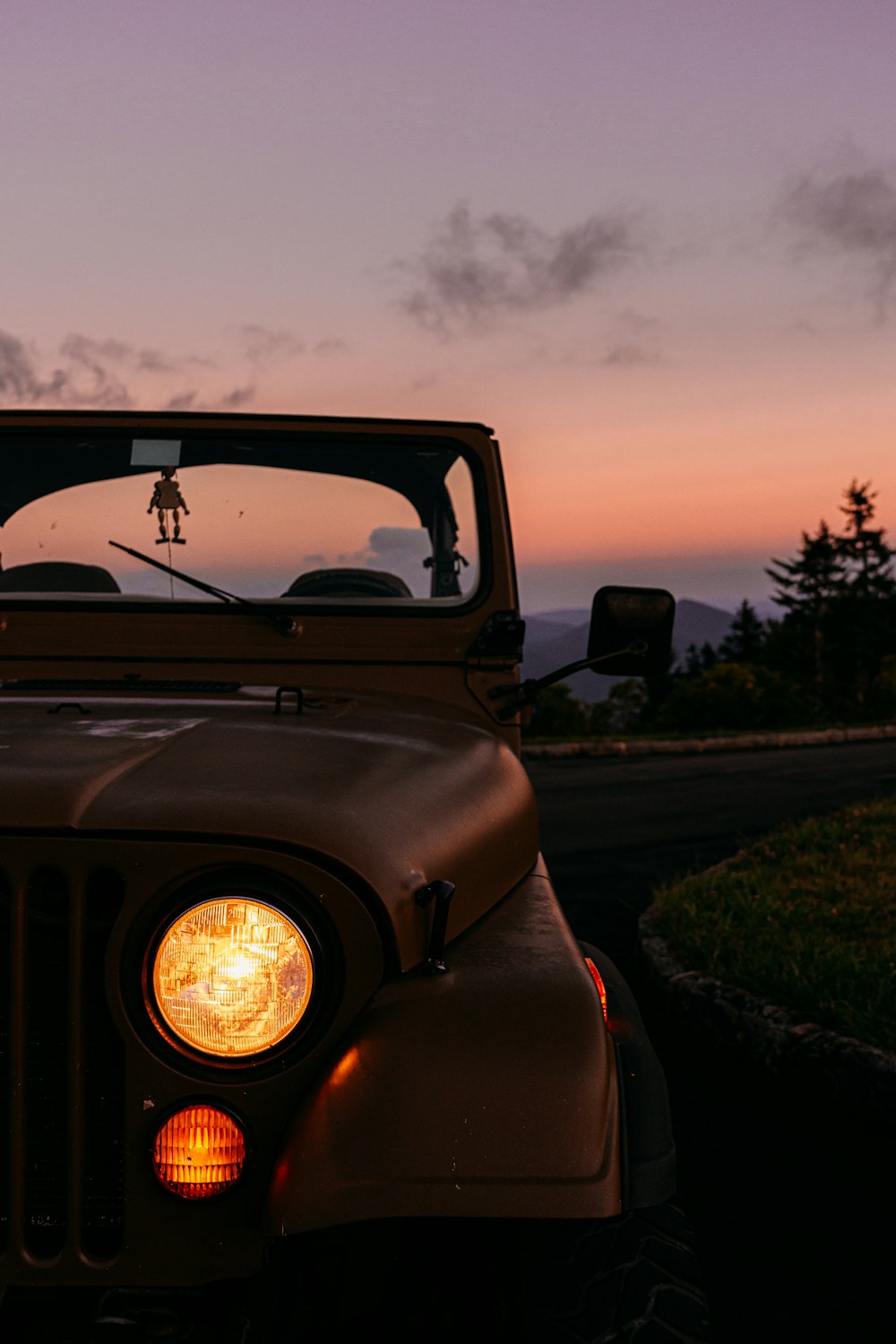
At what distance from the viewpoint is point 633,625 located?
9.77 ft

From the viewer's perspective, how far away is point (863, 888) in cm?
658

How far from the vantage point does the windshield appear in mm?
3189

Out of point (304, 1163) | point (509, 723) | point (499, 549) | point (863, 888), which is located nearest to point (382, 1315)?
point (304, 1163)

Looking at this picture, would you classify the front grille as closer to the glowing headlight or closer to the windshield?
the glowing headlight

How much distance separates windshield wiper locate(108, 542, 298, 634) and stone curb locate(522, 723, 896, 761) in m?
13.2

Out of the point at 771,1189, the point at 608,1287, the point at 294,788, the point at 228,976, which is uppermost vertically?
the point at 294,788

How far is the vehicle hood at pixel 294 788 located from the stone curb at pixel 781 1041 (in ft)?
6.92

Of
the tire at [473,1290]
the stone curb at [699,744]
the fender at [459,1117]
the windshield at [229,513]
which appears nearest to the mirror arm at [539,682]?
the windshield at [229,513]

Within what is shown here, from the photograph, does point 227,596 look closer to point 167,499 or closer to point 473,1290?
point 167,499

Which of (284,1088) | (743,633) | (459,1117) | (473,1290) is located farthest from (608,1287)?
(743,633)

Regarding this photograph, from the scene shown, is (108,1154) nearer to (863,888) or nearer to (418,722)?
(418,722)

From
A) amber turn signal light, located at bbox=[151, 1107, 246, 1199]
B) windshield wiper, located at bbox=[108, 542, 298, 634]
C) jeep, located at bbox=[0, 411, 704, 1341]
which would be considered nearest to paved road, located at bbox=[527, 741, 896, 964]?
windshield wiper, located at bbox=[108, 542, 298, 634]

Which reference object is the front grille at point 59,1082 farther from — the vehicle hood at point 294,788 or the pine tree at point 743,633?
the pine tree at point 743,633

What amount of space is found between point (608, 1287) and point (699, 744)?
17.4m
